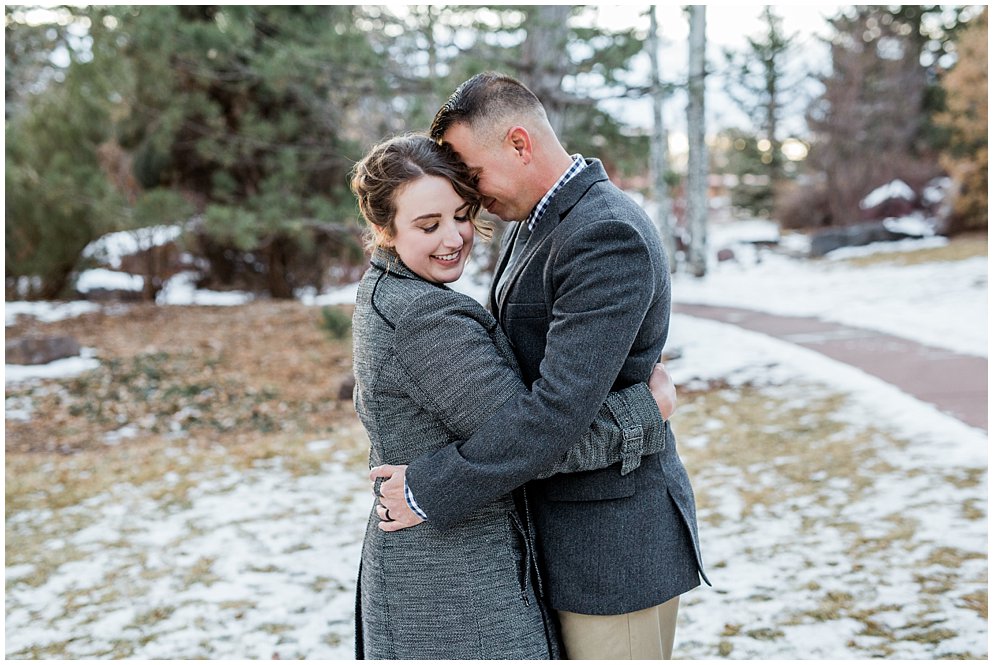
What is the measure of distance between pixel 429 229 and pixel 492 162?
0.67 ft

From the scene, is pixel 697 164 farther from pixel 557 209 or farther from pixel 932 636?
pixel 557 209

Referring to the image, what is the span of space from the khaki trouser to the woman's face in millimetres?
802

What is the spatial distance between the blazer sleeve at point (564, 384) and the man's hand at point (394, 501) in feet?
0.13

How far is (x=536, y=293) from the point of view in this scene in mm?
1765

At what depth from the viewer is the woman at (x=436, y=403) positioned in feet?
5.31

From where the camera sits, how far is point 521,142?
1790 mm

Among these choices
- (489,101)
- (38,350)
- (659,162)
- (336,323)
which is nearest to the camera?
(489,101)

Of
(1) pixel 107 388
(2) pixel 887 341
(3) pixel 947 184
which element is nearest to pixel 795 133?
(3) pixel 947 184

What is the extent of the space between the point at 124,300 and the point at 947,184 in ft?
60.3

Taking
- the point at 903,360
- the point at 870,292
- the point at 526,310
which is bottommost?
the point at 870,292

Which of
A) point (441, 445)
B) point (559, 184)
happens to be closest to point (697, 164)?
point (559, 184)

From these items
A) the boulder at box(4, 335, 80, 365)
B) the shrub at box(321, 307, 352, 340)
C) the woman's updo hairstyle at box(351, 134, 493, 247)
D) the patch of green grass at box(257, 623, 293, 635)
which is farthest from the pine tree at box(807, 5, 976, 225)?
the woman's updo hairstyle at box(351, 134, 493, 247)

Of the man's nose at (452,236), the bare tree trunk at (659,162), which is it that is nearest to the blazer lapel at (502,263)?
the man's nose at (452,236)

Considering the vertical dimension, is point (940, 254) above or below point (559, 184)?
below
